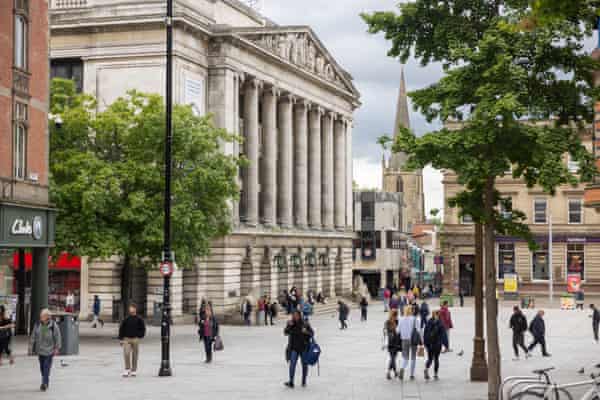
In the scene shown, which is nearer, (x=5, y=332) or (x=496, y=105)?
(x=496, y=105)

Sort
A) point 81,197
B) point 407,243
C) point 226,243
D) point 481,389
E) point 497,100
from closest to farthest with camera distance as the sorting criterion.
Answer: point 497,100
point 481,389
point 81,197
point 226,243
point 407,243

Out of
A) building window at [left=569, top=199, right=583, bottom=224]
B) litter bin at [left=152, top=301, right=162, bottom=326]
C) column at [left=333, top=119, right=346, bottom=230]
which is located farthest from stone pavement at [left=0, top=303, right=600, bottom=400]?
building window at [left=569, top=199, right=583, bottom=224]

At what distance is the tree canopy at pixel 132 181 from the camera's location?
37062 millimetres

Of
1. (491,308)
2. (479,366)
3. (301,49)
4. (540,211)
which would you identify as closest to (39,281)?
(479,366)

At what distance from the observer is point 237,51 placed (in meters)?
58.7

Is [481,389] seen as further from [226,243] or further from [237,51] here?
[237,51]

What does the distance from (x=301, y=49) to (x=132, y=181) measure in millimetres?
34566

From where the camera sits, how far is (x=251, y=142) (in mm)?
61906

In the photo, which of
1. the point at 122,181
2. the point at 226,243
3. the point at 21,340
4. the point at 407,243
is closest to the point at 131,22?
the point at 226,243

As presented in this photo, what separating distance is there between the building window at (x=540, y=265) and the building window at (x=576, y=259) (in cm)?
196

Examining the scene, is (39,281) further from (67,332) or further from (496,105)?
(496,105)

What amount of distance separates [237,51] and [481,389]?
3975cm

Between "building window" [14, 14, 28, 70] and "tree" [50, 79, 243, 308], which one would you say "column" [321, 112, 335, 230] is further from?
"building window" [14, 14, 28, 70]

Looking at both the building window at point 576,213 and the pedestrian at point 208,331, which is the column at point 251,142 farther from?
the building window at point 576,213
